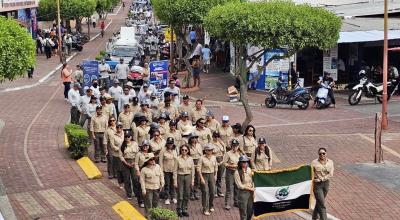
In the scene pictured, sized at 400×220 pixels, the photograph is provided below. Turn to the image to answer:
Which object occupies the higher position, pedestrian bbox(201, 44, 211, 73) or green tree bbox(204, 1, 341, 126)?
green tree bbox(204, 1, 341, 126)

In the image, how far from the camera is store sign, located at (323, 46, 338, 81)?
28.6m

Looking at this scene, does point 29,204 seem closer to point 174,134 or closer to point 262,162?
point 174,134

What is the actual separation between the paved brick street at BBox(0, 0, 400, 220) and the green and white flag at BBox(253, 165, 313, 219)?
0.75m

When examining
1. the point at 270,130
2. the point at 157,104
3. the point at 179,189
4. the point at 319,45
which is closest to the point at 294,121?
the point at 270,130

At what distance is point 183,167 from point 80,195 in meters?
2.80

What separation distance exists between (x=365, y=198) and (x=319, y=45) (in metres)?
6.35

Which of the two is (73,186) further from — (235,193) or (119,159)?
(235,193)

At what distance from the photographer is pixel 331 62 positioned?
28781 millimetres

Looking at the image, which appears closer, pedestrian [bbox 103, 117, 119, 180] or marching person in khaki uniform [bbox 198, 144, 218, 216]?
marching person in khaki uniform [bbox 198, 144, 218, 216]

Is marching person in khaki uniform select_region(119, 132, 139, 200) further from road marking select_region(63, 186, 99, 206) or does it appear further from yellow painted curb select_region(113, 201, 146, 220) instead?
road marking select_region(63, 186, 99, 206)

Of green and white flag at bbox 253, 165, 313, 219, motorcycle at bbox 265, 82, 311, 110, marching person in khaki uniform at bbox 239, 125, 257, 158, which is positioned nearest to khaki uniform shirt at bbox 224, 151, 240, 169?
marching person in khaki uniform at bbox 239, 125, 257, 158

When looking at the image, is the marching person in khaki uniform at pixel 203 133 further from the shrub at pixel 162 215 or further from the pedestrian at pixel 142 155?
the shrub at pixel 162 215

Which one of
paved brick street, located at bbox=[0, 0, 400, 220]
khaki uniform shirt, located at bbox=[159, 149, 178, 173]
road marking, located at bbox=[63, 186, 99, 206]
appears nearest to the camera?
khaki uniform shirt, located at bbox=[159, 149, 178, 173]

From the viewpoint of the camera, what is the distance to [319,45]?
64.3 ft
